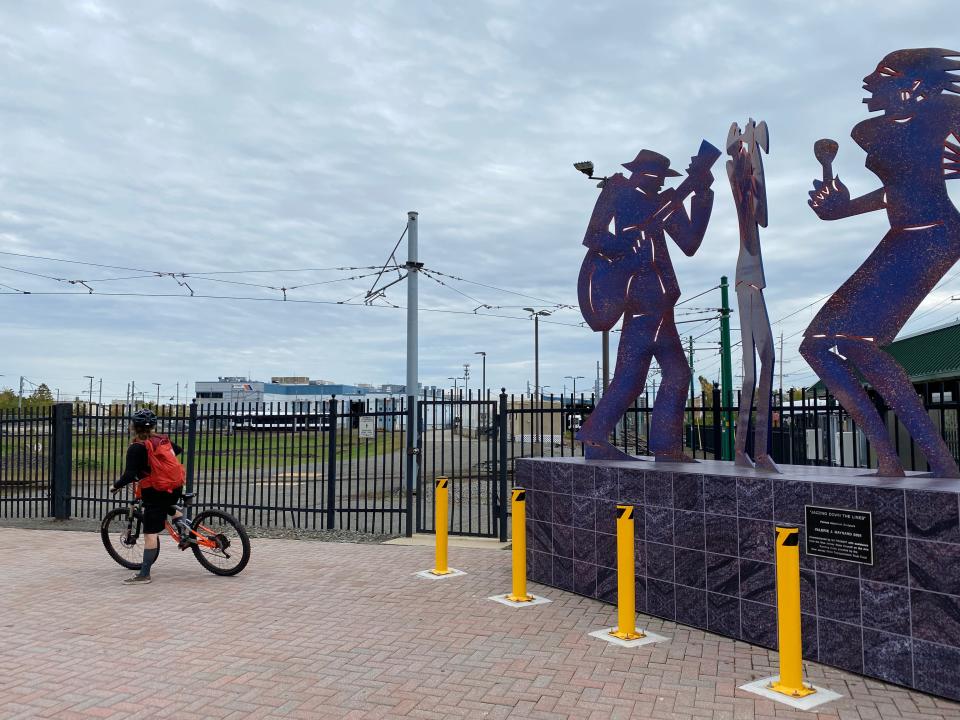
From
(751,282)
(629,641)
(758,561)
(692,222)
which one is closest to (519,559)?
(629,641)

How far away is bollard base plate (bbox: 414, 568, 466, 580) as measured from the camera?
8508mm

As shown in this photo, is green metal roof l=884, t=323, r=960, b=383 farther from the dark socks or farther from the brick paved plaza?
the dark socks

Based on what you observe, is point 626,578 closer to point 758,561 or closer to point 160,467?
point 758,561

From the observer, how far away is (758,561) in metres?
5.80

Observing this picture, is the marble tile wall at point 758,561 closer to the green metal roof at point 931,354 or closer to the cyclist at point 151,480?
the cyclist at point 151,480

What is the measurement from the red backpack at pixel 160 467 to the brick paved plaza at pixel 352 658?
109cm

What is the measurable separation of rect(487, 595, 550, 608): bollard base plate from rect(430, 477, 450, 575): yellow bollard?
1151mm

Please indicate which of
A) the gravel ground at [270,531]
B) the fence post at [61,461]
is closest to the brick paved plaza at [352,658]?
the gravel ground at [270,531]

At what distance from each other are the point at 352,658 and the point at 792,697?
305 centimetres

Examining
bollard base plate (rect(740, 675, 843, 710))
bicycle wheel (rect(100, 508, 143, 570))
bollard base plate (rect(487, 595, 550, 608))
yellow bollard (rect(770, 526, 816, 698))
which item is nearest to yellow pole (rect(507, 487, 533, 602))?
bollard base plate (rect(487, 595, 550, 608))

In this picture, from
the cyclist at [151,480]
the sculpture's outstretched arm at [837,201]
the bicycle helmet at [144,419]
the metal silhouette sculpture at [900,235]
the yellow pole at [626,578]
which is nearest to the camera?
the metal silhouette sculpture at [900,235]

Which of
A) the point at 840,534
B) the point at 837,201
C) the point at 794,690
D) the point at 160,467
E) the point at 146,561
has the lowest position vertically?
the point at 794,690

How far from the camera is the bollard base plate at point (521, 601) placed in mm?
7234

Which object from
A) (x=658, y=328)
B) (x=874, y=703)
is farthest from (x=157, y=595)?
(x=874, y=703)
